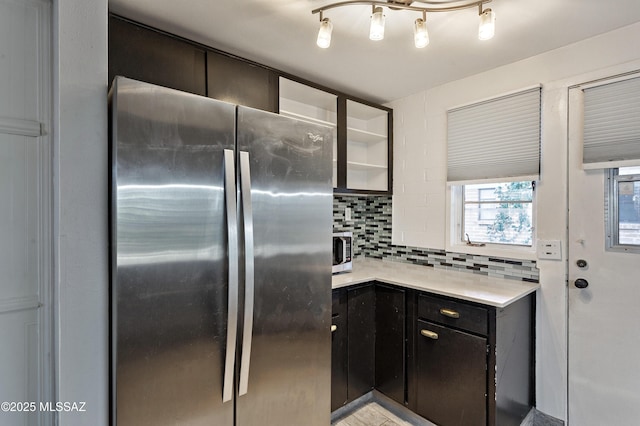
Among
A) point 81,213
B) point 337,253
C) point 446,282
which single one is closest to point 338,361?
point 337,253

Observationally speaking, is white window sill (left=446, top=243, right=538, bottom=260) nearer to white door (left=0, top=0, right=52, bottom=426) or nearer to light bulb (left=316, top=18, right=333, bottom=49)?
light bulb (left=316, top=18, right=333, bottom=49)

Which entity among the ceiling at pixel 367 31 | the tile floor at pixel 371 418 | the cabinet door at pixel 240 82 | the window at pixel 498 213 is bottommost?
the tile floor at pixel 371 418

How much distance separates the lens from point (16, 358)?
1203 mm

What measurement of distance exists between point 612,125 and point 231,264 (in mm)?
2143

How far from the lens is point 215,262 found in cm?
117

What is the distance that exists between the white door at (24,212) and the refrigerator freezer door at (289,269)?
807 millimetres

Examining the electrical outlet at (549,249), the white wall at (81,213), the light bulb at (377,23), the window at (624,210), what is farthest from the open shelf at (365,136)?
the white wall at (81,213)

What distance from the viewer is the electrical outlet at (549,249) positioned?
1916 mm

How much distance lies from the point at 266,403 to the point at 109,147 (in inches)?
46.7

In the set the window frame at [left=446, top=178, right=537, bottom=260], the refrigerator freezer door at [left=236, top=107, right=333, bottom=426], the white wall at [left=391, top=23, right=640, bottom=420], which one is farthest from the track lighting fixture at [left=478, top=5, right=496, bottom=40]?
the window frame at [left=446, top=178, right=537, bottom=260]

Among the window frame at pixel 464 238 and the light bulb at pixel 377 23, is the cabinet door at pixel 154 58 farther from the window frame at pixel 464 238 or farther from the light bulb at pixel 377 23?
the window frame at pixel 464 238

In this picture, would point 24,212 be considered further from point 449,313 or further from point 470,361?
point 470,361

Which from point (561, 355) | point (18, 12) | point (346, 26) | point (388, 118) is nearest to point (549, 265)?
point (561, 355)

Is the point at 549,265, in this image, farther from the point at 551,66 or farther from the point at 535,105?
the point at 551,66
